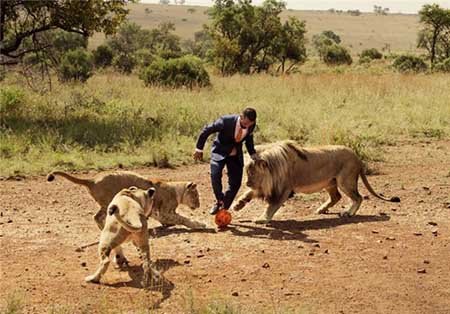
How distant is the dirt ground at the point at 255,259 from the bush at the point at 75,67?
511 inches

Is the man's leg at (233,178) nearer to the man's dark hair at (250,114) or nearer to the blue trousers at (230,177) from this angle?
the blue trousers at (230,177)

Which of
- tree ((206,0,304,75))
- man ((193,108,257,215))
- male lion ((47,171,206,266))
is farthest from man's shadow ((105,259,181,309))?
tree ((206,0,304,75))

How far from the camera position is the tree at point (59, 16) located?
1590 centimetres

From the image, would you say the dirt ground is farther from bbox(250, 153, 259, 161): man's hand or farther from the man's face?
the man's face

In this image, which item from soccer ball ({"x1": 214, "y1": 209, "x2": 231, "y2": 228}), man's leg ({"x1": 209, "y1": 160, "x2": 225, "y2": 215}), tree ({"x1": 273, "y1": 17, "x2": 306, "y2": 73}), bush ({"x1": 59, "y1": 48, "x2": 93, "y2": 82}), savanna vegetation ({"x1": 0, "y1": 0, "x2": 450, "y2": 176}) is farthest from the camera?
tree ({"x1": 273, "y1": 17, "x2": 306, "y2": 73})

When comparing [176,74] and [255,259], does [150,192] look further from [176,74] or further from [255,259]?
[176,74]

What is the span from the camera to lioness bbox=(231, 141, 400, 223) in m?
8.73

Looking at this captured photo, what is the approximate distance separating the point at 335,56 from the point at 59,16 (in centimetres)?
2880

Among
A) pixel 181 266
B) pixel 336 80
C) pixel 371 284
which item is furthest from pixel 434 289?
pixel 336 80

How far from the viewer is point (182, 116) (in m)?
16.0

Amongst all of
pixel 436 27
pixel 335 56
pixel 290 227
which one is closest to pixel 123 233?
pixel 290 227

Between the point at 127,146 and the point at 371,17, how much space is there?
449 feet

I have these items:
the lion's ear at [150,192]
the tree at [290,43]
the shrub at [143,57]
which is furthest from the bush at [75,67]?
the lion's ear at [150,192]

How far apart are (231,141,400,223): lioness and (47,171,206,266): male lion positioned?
67 cm
